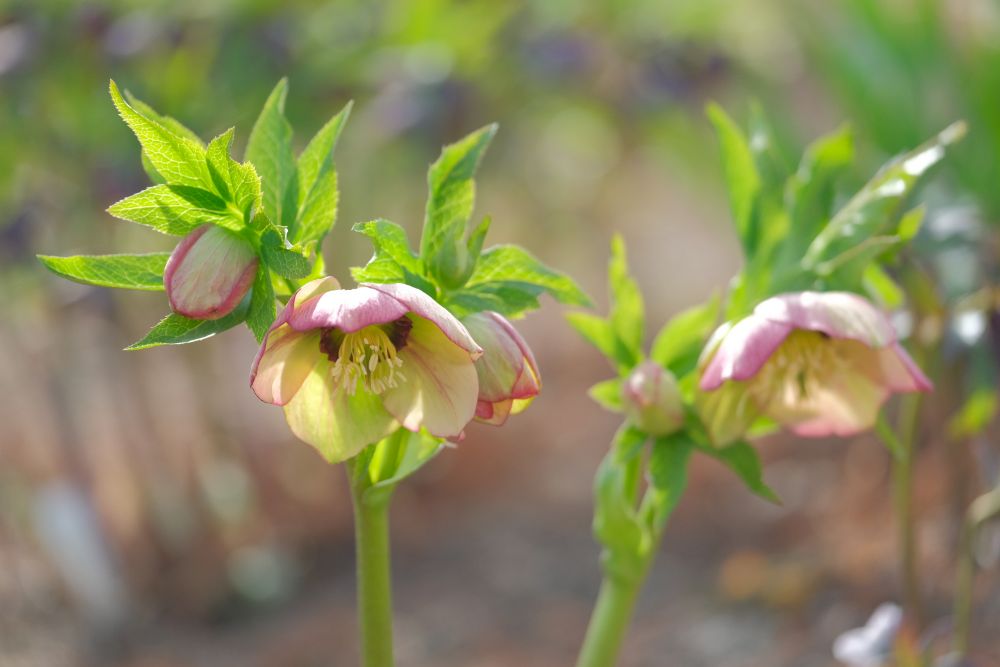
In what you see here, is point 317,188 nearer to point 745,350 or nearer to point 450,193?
point 450,193

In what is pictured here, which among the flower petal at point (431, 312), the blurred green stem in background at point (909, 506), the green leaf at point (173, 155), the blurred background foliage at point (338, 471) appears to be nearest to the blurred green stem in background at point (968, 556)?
the blurred green stem in background at point (909, 506)

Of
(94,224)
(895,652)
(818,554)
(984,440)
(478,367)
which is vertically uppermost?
(94,224)

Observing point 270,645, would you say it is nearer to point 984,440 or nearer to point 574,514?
point 574,514

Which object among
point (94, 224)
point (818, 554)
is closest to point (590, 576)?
point (818, 554)

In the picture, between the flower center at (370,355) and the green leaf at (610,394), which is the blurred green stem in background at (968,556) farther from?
the flower center at (370,355)

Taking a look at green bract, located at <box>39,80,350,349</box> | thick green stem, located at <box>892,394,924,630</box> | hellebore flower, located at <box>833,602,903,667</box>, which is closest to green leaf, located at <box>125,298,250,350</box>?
green bract, located at <box>39,80,350,349</box>

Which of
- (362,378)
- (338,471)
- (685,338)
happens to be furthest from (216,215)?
(338,471)
